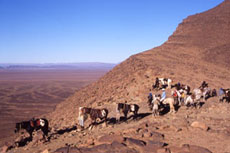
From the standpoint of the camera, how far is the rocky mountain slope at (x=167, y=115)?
26.5ft

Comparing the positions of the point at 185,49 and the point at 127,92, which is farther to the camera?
the point at 185,49

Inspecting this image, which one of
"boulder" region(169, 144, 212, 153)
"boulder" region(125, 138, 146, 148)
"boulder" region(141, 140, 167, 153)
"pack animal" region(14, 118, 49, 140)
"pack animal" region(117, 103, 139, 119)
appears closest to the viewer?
"boulder" region(169, 144, 212, 153)

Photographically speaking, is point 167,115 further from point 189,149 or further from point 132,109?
point 189,149

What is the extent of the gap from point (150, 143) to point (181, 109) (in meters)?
6.56

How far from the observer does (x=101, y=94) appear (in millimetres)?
23531

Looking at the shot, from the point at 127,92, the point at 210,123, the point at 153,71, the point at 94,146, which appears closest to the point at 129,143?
the point at 94,146

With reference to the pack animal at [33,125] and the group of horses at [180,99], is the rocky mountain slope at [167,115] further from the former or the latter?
the pack animal at [33,125]

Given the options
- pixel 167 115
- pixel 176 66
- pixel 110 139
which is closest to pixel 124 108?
pixel 167 115

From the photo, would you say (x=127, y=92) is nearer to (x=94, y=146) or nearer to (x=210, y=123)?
(x=210, y=123)

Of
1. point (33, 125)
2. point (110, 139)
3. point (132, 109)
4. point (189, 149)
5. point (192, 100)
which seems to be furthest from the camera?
point (192, 100)

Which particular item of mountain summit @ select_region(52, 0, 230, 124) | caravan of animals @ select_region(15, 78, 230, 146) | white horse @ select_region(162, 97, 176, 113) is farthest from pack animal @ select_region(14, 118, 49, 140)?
white horse @ select_region(162, 97, 176, 113)

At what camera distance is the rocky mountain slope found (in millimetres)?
8086

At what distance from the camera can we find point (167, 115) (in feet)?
41.0

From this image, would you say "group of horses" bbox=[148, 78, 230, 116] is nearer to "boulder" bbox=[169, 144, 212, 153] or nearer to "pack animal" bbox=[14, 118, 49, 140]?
"boulder" bbox=[169, 144, 212, 153]
